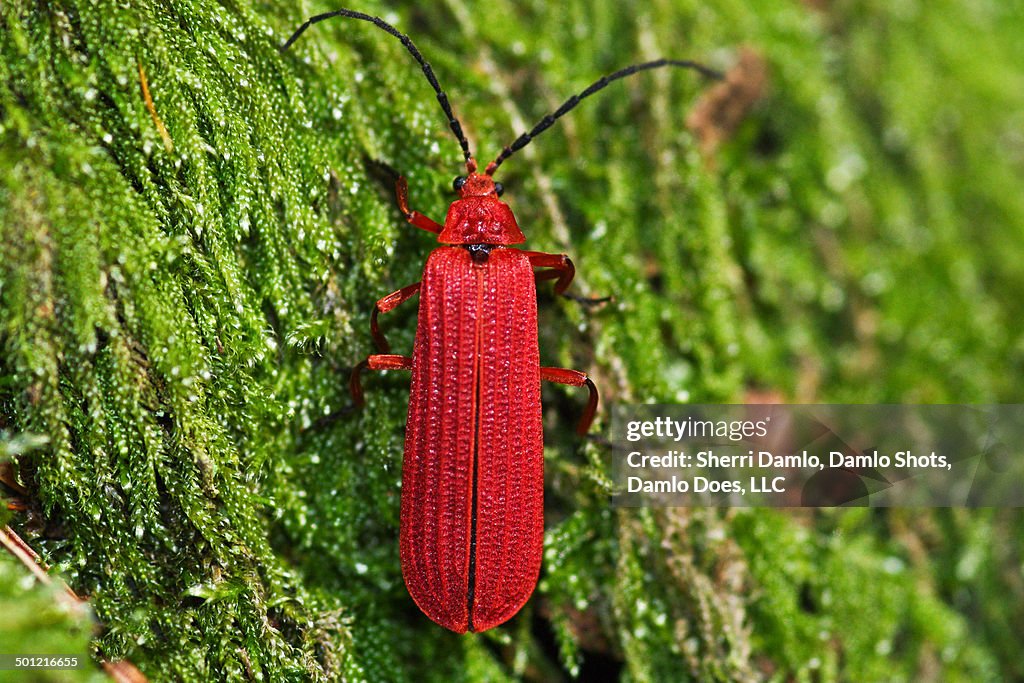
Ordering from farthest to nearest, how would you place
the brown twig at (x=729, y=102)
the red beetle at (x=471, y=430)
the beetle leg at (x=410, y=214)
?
the brown twig at (x=729, y=102), the beetle leg at (x=410, y=214), the red beetle at (x=471, y=430)

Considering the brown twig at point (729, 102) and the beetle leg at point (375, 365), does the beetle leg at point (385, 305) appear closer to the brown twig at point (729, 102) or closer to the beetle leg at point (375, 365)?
the beetle leg at point (375, 365)

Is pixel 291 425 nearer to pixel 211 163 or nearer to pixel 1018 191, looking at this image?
pixel 211 163

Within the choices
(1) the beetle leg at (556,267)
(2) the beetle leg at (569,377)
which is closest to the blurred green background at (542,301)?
(1) the beetle leg at (556,267)

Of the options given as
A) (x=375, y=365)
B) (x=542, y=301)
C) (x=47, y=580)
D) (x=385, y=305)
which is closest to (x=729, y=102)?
(x=542, y=301)

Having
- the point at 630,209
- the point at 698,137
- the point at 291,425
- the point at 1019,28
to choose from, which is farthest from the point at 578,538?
the point at 1019,28

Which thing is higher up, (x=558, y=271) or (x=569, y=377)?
(x=558, y=271)

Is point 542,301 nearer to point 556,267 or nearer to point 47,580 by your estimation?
point 556,267

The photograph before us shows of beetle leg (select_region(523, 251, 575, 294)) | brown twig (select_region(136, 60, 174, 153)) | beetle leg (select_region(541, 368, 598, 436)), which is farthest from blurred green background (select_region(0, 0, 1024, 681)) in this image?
beetle leg (select_region(541, 368, 598, 436))
